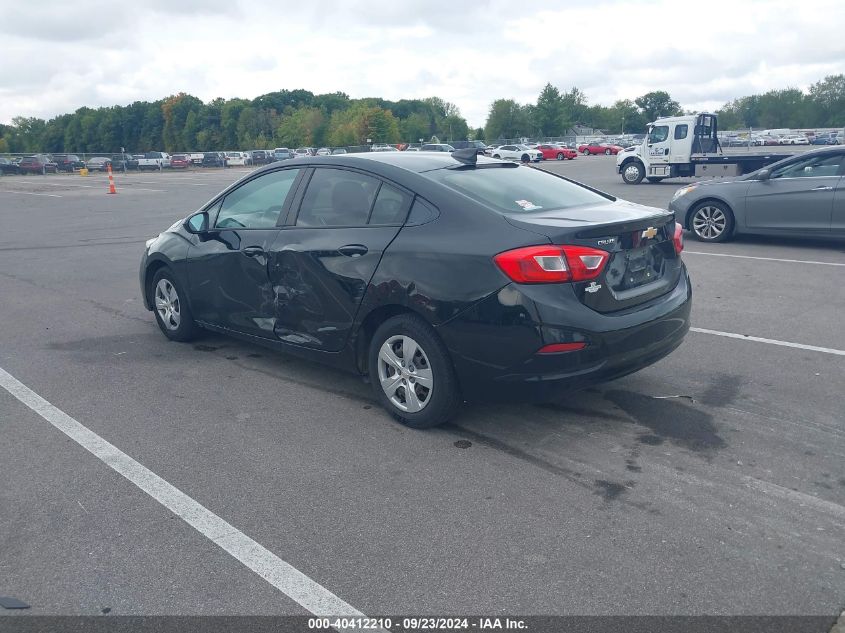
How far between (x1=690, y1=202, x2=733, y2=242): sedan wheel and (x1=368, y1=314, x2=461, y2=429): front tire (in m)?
8.70

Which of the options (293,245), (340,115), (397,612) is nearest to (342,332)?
(293,245)

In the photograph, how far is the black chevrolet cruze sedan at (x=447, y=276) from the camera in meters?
4.24

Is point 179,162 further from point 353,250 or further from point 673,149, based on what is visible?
point 353,250

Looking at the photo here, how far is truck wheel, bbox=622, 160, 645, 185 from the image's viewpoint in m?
26.4

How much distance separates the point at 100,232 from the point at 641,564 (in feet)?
49.1

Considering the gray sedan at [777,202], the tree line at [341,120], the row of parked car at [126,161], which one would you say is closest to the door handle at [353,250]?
the gray sedan at [777,202]

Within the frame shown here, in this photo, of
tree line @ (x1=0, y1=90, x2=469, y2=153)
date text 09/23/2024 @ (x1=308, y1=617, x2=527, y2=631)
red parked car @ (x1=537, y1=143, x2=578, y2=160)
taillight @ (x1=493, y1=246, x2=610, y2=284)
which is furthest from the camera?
tree line @ (x1=0, y1=90, x2=469, y2=153)

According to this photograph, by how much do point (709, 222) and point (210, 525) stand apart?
34.0 feet

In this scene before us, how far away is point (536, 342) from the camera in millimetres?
4188

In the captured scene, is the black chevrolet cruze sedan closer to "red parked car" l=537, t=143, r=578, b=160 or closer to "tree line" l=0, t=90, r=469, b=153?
"red parked car" l=537, t=143, r=578, b=160

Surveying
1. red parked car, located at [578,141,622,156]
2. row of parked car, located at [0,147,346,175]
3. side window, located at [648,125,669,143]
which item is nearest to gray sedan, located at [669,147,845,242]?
side window, located at [648,125,669,143]

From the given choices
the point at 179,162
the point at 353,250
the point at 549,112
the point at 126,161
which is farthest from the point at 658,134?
the point at 549,112

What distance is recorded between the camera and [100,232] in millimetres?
15938

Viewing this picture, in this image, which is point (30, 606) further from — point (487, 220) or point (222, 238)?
point (222, 238)
